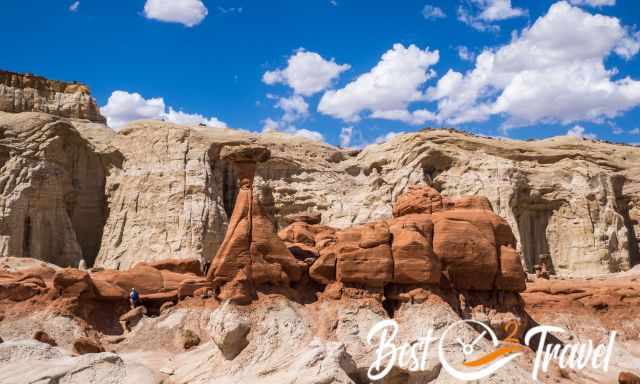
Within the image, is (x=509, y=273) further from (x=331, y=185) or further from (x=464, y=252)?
(x=331, y=185)

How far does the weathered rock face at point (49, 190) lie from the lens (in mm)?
33219

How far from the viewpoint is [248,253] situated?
1605 centimetres

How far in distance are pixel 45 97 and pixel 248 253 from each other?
30124mm

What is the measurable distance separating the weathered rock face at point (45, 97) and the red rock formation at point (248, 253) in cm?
2750

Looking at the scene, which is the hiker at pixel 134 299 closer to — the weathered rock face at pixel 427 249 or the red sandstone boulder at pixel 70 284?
the red sandstone boulder at pixel 70 284

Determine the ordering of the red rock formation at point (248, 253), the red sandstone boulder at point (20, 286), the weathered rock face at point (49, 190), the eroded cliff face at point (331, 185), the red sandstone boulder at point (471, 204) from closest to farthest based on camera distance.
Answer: the red rock formation at point (248, 253)
the red sandstone boulder at point (471, 204)
the red sandstone boulder at point (20, 286)
the weathered rock face at point (49, 190)
the eroded cliff face at point (331, 185)

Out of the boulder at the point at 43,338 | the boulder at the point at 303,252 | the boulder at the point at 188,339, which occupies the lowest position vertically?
the boulder at the point at 188,339

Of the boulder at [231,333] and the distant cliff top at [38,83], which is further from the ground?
the distant cliff top at [38,83]

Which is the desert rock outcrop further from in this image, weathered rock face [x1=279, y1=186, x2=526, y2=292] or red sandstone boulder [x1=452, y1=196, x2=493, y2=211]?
weathered rock face [x1=279, y1=186, x2=526, y2=292]

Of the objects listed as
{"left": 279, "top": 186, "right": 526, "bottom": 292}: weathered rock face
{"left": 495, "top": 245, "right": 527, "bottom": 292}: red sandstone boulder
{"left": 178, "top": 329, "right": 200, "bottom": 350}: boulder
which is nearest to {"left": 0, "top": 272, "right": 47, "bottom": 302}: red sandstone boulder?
{"left": 178, "top": 329, "right": 200, "bottom": 350}: boulder

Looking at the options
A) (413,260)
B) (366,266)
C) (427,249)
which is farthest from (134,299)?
(427,249)

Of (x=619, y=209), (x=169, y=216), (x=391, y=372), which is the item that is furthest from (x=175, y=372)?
(x=619, y=209)

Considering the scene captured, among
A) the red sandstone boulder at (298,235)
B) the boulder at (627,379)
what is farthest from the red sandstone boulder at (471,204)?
the boulder at (627,379)

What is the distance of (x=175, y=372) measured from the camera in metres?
15.9
